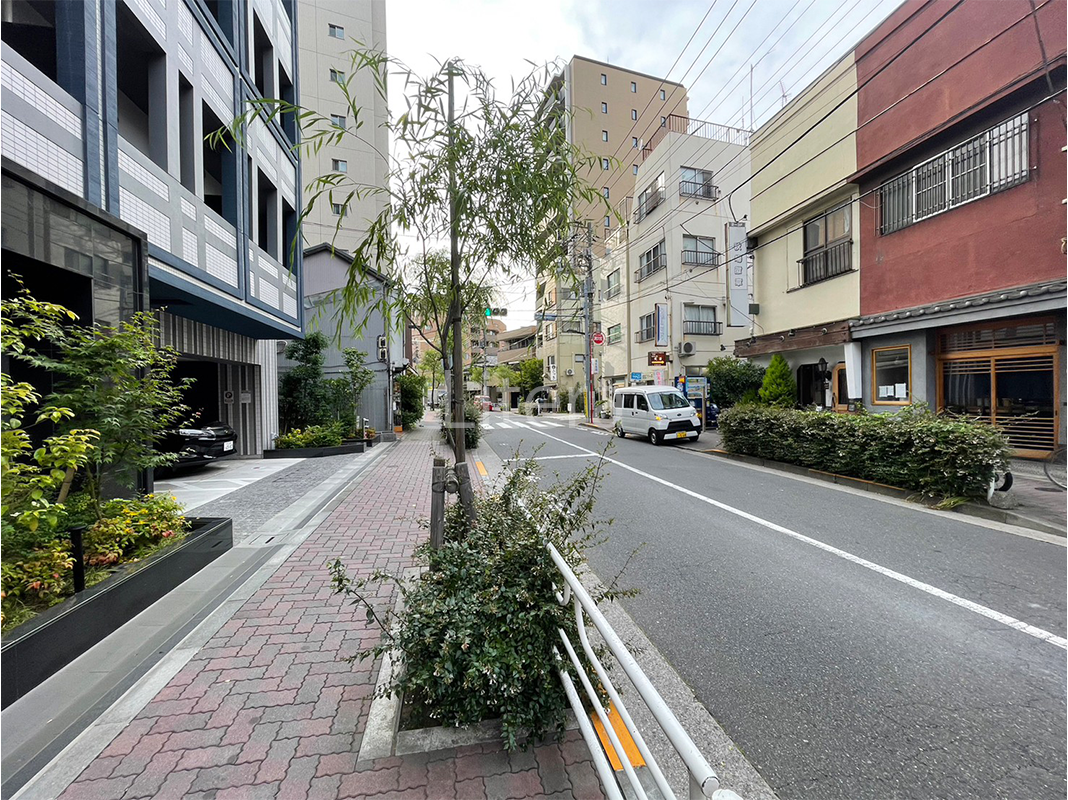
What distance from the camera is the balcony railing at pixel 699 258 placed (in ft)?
77.4

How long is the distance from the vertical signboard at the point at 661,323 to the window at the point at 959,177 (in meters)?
11.1

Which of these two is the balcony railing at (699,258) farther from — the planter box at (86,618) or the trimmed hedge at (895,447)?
the planter box at (86,618)

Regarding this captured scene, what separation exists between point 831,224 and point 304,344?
52.1 feet

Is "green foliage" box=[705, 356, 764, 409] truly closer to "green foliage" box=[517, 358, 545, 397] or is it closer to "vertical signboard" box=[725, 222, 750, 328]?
"vertical signboard" box=[725, 222, 750, 328]

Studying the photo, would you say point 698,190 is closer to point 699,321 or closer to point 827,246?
point 699,321

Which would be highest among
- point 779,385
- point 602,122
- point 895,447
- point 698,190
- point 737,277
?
point 602,122

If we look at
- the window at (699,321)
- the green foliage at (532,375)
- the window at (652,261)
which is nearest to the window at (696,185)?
the window at (652,261)

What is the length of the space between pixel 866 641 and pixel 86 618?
4.95m

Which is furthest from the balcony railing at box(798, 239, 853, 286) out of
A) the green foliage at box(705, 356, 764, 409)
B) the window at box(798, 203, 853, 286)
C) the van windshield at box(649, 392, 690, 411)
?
the van windshield at box(649, 392, 690, 411)

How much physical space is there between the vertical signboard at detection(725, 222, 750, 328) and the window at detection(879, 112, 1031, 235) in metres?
4.71

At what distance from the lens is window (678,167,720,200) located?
2350 centimetres

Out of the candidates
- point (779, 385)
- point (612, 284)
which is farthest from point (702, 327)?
point (779, 385)

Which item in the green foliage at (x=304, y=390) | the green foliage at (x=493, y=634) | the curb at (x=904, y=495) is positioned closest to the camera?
the green foliage at (x=493, y=634)

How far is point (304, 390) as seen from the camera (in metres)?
14.3
